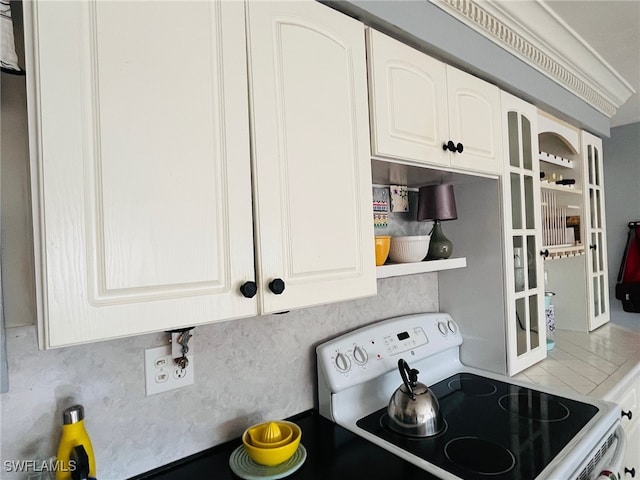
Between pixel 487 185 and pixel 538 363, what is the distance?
87cm

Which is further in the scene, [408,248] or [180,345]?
[408,248]

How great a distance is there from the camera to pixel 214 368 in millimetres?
1034

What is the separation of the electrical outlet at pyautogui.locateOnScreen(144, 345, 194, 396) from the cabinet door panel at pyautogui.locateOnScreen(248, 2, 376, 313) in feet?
1.22

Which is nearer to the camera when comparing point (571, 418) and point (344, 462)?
point (344, 462)

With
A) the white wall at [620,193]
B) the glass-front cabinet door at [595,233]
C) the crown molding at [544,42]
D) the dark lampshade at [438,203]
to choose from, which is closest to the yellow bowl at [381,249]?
the dark lampshade at [438,203]

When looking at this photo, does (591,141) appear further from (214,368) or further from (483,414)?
(214,368)

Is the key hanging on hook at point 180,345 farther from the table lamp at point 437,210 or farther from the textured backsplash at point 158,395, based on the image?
the table lamp at point 437,210

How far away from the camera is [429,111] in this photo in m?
1.13

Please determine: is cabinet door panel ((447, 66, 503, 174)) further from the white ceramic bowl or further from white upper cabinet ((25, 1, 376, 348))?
white upper cabinet ((25, 1, 376, 348))

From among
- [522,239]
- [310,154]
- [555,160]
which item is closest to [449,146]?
[310,154]

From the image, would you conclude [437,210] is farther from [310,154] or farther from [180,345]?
[180,345]

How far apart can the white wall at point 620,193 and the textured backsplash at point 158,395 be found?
2.66m

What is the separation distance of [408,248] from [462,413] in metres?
0.58

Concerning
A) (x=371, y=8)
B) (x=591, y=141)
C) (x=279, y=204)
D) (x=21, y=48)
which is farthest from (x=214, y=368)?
(x=591, y=141)
